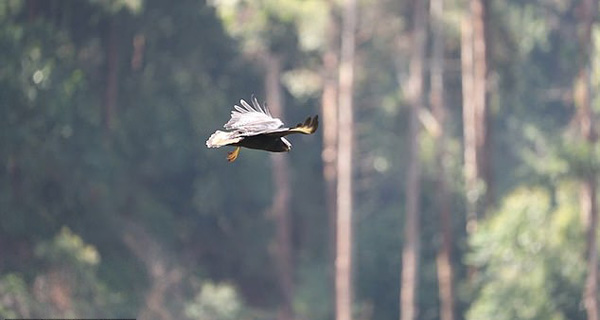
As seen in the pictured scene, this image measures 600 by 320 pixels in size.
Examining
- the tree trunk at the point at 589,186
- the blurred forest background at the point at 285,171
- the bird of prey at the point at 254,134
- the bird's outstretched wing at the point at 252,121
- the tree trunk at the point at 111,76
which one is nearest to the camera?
the bird of prey at the point at 254,134

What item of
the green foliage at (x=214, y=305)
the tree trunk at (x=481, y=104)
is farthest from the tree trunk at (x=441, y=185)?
the green foliage at (x=214, y=305)

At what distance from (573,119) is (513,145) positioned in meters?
1.97

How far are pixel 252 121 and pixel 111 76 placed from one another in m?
21.7

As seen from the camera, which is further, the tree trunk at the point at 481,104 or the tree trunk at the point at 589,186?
the tree trunk at the point at 481,104

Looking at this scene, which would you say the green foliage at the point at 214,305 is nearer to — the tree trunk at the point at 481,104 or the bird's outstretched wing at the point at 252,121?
the tree trunk at the point at 481,104

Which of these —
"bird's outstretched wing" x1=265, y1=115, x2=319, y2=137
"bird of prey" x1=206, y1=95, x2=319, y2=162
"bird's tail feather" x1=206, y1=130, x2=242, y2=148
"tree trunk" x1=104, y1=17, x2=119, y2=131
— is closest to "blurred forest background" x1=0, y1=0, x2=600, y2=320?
"tree trunk" x1=104, y1=17, x2=119, y2=131

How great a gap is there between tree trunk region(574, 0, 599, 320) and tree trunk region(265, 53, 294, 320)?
7461 mm

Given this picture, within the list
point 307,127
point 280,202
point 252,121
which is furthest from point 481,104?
point 307,127

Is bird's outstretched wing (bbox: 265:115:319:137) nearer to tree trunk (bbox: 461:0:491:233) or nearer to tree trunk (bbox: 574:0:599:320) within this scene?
tree trunk (bbox: 574:0:599:320)

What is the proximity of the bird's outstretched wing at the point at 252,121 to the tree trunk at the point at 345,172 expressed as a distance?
2343 centimetres

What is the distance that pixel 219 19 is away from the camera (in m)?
→ 33.2

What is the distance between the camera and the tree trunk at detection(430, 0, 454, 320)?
110 feet

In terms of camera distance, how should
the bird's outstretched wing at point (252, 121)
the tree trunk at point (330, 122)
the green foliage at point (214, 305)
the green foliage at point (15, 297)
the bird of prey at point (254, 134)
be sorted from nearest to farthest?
the bird of prey at point (254, 134)
the bird's outstretched wing at point (252, 121)
the green foliage at point (15, 297)
the green foliage at point (214, 305)
the tree trunk at point (330, 122)

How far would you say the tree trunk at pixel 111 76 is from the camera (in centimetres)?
3036
